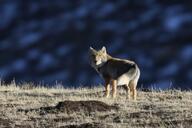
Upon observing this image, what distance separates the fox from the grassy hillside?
30cm

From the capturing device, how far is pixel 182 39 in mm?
104625

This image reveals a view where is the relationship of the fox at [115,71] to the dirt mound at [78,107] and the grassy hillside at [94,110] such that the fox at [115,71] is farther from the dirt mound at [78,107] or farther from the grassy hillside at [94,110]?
the dirt mound at [78,107]

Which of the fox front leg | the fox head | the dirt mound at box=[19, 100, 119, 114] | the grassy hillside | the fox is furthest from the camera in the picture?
the fox head

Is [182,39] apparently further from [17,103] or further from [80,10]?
[17,103]

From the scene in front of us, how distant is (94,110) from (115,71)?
12.6ft

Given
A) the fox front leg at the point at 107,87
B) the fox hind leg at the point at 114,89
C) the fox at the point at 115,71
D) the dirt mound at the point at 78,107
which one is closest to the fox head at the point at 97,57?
the fox at the point at 115,71

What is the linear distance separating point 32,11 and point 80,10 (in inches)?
262

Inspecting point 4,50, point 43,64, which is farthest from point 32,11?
point 43,64

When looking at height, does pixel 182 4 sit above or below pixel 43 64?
above

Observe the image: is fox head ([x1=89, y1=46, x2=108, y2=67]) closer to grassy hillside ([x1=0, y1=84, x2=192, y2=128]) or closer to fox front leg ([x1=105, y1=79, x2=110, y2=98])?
fox front leg ([x1=105, y1=79, x2=110, y2=98])

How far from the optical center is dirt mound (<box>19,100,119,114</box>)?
1926cm

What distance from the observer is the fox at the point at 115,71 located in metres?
22.5

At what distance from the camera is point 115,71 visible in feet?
75.3

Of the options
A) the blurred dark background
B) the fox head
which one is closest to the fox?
the fox head
